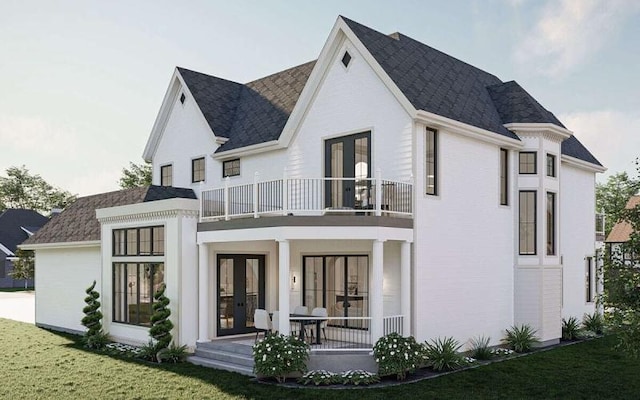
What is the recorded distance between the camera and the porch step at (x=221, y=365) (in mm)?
14856

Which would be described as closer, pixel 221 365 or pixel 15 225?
pixel 221 365

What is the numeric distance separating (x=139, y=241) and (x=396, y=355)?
8949mm

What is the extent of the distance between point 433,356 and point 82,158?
140 feet

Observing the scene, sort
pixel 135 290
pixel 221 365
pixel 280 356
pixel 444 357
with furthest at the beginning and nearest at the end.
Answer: pixel 135 290, pixel 221 365, pixel 444 357, pixel 280 356

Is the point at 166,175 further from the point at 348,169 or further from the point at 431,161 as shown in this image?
the point at 431,161

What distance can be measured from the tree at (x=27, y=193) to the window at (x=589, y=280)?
74.7 meters

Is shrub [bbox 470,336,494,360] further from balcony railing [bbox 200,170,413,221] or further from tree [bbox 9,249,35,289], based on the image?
tree [bbox 9,249,35,289]

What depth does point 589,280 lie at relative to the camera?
79.5ft

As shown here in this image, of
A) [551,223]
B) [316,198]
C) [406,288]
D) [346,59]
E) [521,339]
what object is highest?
[346,59]

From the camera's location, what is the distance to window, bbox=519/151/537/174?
19.5m

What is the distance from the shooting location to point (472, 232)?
17.5 meters

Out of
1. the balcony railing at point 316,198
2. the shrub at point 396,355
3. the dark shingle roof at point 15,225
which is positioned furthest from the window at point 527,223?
the dark shingle roof at point 15,225

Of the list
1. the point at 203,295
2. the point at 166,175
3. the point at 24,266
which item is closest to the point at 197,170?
the point at 166,175

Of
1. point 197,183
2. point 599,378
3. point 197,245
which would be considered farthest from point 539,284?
point 197,183
